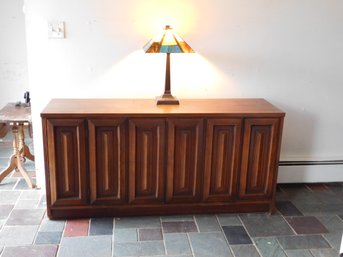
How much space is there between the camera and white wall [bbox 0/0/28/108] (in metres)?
3.88

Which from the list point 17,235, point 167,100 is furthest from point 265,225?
point 17,235

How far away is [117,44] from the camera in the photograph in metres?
2.61

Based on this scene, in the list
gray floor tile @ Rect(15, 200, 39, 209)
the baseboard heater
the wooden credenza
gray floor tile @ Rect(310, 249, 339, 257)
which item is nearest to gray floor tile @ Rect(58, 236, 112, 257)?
the wooden credenza

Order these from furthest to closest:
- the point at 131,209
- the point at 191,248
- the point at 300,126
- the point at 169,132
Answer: the point at 300,126
the point at 131,209
the point at 169,132
the point at 191,248

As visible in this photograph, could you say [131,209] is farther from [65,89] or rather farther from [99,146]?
[65,89]

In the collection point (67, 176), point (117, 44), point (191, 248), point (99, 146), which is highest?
point (117, 44)

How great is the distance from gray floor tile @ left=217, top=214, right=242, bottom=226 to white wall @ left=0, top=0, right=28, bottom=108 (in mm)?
2694

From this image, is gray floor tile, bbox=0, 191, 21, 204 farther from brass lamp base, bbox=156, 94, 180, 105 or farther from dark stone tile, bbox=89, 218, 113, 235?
brass lamp base, bbox=156, 94, 180, 105

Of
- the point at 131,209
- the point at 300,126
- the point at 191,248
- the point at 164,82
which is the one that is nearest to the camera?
the point at 191,248

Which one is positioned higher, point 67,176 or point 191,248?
point 67,176

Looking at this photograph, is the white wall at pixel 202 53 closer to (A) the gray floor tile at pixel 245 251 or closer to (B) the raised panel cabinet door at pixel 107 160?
(B) the raised panel cabinet door at pixel 107 160

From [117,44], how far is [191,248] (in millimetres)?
1455

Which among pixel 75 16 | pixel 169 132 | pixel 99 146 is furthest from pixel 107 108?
pixel 75 16

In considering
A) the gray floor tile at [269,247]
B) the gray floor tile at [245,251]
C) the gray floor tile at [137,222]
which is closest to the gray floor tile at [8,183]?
the gray floor tile at [137,222]
